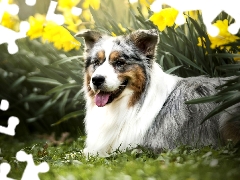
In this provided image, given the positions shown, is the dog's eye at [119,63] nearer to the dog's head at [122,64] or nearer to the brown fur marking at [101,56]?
the dog's head at [122,64]

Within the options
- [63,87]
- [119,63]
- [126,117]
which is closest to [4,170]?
[126,117]

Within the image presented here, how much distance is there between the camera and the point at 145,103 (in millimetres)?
4586

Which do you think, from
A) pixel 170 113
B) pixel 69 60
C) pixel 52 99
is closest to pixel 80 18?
pixel 69 60

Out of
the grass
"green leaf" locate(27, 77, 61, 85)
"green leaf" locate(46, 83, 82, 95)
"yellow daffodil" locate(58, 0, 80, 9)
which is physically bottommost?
the grass

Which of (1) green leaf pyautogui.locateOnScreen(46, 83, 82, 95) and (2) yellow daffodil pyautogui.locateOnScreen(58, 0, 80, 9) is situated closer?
(2) yellow daffodil pyautogui.locateOnScreen(58, 0, 80, 9)

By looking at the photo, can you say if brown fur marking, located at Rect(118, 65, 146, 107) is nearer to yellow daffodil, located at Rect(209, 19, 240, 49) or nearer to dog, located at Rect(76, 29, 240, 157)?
dog, located at Rect(76, 29, 240, 157)

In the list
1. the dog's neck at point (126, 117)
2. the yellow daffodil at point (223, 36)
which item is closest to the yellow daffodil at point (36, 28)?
the dog's neck at point (126, 117)

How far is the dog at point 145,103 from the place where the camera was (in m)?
4.47

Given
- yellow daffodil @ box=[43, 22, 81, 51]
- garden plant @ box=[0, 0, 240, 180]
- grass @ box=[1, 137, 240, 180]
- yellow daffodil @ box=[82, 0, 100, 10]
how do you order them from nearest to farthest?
grass @ box=[1, 137, 240, 180], garden plant @ box=[0, 0, 240, 180], yellow daffodil @ box=[43, 22, 81, 51], yellow daffodil @ box=[82, 0, 100, 10]

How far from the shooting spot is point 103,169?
365 centimetres

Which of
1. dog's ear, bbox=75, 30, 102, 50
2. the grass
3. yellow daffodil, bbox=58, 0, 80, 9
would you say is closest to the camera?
the grass

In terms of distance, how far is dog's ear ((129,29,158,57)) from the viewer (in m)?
4.54

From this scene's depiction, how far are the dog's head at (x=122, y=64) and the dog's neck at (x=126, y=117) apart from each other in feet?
0.24

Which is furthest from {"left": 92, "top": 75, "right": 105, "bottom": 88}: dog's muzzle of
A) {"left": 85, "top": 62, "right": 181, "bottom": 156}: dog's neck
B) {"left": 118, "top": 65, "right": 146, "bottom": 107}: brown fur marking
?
{"left": 85, "top": 62, "right": 181, "bottom": 156}: dog's neck
